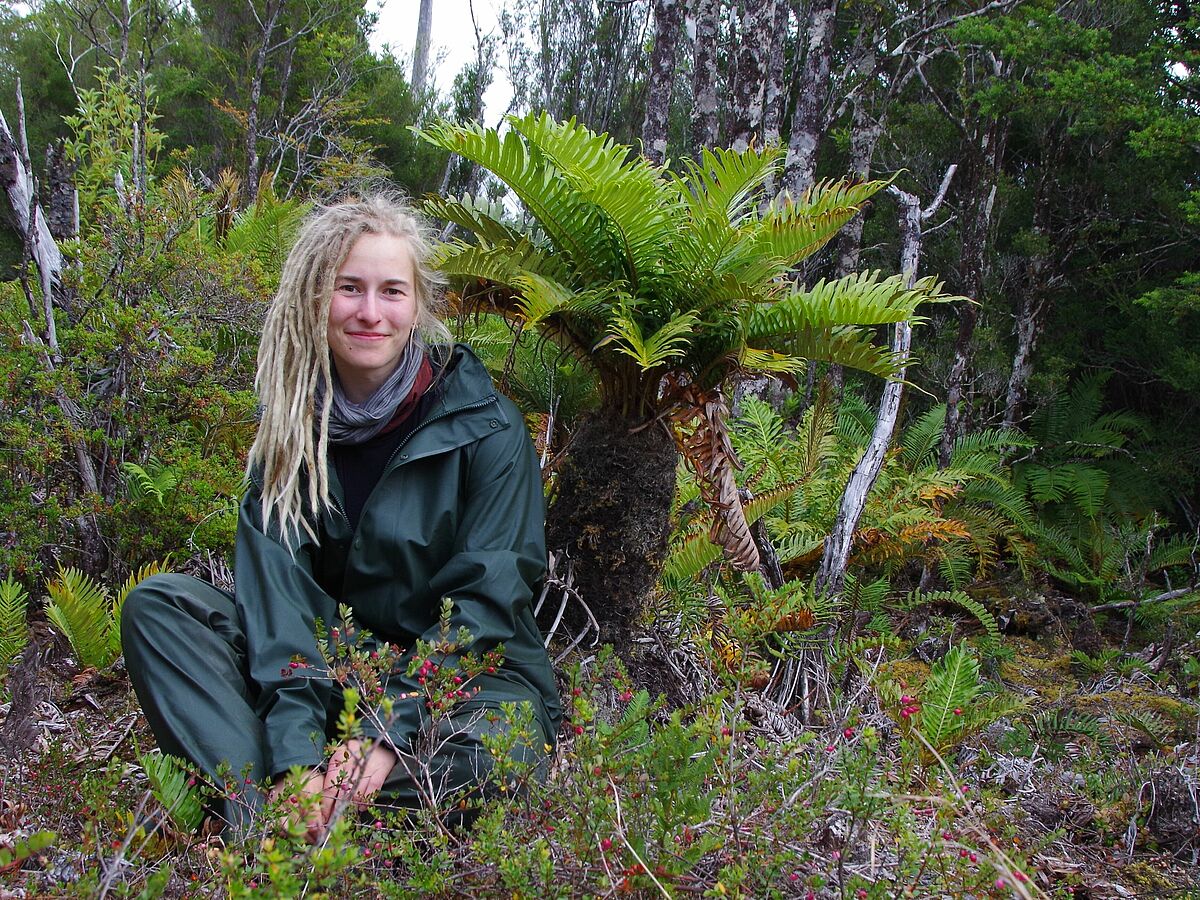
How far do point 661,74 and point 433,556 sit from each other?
568cm

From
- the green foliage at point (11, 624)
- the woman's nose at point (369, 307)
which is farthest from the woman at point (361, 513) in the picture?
the green foliage at point (11, 624)

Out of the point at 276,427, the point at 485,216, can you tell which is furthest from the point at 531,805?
the point at 485,216

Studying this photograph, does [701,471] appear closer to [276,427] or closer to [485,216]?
[485,216]

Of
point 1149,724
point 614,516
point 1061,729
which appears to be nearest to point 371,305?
point 614,516

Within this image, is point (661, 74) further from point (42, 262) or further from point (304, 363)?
point (304, 363)

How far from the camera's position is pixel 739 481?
4.80 m

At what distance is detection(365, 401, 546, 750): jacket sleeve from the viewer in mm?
2650

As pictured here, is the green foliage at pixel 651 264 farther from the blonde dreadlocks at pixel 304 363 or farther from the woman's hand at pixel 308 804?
the woman's hand at pixel 308 804

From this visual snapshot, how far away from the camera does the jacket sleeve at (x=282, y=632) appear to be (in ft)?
8.07

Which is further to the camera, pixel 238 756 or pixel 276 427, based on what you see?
pixel 276 427

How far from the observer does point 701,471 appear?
136 inches

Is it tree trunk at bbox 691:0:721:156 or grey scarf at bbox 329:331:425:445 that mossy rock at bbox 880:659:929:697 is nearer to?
grey scarf at bbox 329:331:425:445

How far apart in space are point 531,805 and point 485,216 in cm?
210

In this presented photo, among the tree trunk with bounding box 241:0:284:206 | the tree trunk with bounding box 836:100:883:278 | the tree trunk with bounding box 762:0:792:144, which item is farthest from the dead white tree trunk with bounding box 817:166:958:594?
the tree trunk with bounding box 241:0:284:206
